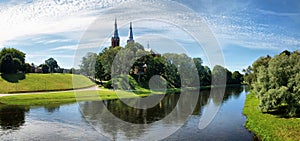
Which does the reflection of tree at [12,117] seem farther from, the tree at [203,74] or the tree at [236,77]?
the tree at [236,77]

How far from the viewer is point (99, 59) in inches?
3255

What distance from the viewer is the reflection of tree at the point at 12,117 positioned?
28.5m

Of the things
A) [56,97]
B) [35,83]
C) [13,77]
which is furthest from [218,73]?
[56,97]

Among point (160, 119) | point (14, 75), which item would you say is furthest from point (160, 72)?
point (160, 119)

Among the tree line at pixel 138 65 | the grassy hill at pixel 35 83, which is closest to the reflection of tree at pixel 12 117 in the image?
the grassy hill at pixel 35 83

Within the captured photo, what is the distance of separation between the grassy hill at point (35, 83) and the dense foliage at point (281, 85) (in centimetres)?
4913

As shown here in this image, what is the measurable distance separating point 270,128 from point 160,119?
13135 millimetres

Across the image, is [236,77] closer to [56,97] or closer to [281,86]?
[56,97]

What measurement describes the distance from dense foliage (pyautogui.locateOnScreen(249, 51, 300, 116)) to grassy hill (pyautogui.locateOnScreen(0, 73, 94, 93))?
49133 millimetres

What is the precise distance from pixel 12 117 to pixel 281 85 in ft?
111

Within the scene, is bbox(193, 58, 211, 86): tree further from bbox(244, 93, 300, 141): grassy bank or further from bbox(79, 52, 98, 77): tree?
bbox(244, 93, 300, 141): grassy bank

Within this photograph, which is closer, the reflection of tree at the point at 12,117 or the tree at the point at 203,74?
the reflection of tree at the point at 12,117

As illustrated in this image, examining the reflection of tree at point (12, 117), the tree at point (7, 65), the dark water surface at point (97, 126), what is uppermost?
the tree at point (7, 65)

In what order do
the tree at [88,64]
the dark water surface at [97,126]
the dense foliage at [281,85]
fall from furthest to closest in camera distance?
the tree at [88,64]
the dense foliage at [281,85]
the dark water surface at [97,126]
